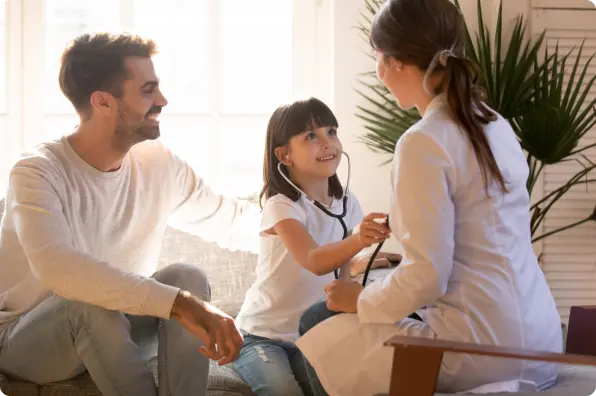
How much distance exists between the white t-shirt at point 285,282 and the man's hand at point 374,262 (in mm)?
79

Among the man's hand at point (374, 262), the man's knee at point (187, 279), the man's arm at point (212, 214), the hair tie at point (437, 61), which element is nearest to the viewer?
the hair tie at point (437, 61)

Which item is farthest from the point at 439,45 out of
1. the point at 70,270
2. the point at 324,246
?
the point at 70,270

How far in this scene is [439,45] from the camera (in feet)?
5.23

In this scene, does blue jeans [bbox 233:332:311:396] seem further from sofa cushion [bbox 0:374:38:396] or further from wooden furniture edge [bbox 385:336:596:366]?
wooden furniture edge [bbox 385:336:596:366]

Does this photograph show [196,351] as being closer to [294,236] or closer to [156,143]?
[294,236]

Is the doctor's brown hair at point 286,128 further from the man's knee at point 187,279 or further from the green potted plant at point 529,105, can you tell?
the green potted plant at point 529,105

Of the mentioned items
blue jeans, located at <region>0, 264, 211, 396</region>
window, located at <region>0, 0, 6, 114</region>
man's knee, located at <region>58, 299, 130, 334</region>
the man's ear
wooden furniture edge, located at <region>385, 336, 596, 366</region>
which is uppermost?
window, located at <region>0, 0, 6, 114</region>

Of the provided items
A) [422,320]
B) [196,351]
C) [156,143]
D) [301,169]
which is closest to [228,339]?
[196,351]

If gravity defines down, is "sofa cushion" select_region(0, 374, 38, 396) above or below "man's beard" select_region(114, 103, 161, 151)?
below

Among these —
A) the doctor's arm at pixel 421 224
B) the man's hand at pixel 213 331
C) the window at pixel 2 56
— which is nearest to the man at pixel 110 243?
the man's hand at pixel 213 331

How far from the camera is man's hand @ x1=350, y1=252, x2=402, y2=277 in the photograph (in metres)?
2.37

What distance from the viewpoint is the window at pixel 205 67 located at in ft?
10.7

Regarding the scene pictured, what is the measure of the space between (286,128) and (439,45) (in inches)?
30.7


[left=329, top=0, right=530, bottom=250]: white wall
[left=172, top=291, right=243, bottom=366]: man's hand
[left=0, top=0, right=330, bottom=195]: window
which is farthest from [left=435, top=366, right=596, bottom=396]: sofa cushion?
[left=0, top=0, right=330, bottom=195]: window
